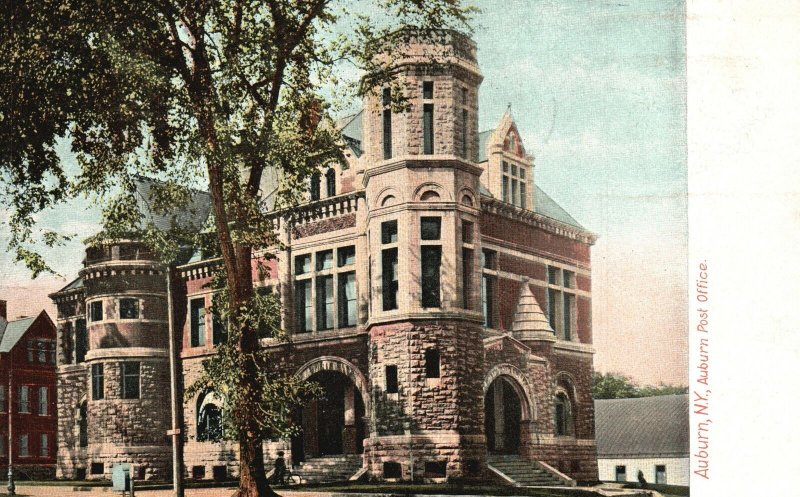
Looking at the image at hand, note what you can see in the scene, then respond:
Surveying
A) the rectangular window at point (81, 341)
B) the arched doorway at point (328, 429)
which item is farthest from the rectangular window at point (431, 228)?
the rectangular window at point (81, 341)

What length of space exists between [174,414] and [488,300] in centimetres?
285

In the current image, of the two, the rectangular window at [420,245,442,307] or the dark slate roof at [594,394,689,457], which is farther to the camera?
the rectangular window at [420,245,442,307]

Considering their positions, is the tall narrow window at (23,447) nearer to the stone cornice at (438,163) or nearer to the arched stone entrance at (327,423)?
the arched stone entrance at (327,423)

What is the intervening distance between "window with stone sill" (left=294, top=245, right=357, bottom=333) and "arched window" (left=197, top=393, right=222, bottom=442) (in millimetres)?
950

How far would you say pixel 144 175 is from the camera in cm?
862

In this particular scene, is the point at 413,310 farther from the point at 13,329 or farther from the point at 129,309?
the point at 13,329

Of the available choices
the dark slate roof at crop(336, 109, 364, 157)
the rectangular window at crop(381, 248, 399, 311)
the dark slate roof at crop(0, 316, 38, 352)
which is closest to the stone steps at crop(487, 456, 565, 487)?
the rectangular window at crop(381, 248, 399, 311)

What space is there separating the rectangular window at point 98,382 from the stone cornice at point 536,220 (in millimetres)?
3861

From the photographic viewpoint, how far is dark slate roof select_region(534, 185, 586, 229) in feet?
25.0

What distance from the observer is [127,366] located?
9414 mm

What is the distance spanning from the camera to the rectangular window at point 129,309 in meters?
9.11

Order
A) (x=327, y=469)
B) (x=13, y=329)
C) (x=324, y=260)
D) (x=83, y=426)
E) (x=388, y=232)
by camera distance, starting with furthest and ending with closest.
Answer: (x=83, y=426) → (x=13, y=329) → (x=324, y=260) → (x=388, y=232) → (x=327, y=469)

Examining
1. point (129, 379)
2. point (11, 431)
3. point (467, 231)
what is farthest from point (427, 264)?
point (11, 431)

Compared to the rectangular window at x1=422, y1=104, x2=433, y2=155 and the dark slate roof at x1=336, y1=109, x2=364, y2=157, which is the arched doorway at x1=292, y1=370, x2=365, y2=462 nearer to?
the dark slate roof at x1=336, y1=109, x2=364, y2=157
